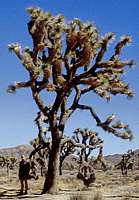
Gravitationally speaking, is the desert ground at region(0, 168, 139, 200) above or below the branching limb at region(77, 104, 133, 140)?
below

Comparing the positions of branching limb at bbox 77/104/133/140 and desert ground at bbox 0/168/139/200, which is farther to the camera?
branching limb at bbox 77/104/133/140

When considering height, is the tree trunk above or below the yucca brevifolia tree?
below

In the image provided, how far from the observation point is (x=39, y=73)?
15578mm

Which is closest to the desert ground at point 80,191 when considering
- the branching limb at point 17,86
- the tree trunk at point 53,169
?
the tree trunk at point 53,169

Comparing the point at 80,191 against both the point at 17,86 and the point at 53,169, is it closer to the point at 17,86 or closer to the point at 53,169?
the point at 53,169

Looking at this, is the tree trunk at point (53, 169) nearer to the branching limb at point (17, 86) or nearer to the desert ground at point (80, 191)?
the desert ground at point (80, 191)

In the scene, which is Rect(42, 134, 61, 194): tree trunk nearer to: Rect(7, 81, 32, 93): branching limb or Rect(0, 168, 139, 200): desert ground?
Rect(0, 168, 139, 200): desert ground

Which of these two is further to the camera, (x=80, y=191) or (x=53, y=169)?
(x=53, y=169)

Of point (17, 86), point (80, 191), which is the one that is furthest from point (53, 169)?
point (17, 86)

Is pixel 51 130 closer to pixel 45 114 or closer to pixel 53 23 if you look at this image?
pixel 45 114

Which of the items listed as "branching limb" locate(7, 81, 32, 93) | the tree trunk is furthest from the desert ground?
"branching limb" locate(7, 81, 32, 93)

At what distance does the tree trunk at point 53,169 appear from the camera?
1665 cm

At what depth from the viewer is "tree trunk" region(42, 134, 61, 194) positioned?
16650mm

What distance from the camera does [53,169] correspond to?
16734 millimetres
